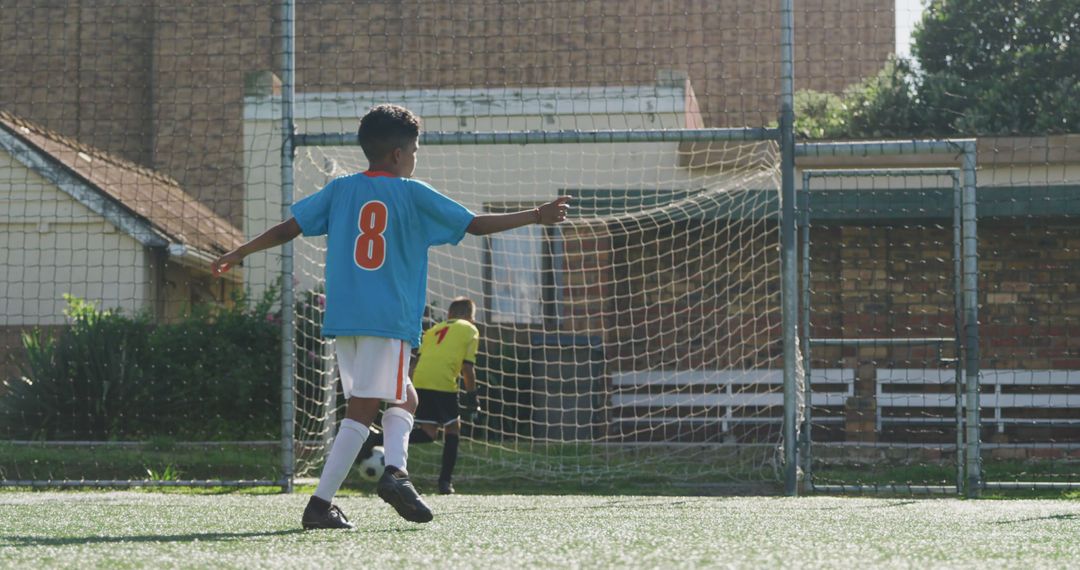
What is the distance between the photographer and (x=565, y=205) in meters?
4.45

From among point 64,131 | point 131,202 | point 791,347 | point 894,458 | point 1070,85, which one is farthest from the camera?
A: point 64,131

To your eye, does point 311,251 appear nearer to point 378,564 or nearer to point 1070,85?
point 378,564

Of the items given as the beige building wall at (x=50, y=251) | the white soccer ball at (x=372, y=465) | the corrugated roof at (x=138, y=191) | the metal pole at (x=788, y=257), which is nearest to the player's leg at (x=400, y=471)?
the white soccer ball at (x=372, y=465)

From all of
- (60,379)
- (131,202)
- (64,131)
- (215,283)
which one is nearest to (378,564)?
(60,379)

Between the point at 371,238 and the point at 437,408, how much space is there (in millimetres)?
4316

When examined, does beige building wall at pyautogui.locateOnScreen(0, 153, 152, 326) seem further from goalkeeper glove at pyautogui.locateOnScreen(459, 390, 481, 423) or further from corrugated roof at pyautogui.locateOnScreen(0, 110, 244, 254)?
goalkeeper glove at pyautogui.locateOnScreen(459, 390, 481, 423)

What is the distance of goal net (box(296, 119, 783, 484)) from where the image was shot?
1072cm

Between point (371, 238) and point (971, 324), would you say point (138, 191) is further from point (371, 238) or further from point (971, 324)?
point (371, 238)

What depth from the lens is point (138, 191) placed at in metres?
16.0

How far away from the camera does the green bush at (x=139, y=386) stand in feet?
38.6

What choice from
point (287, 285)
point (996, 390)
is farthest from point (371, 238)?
point (996, 390)

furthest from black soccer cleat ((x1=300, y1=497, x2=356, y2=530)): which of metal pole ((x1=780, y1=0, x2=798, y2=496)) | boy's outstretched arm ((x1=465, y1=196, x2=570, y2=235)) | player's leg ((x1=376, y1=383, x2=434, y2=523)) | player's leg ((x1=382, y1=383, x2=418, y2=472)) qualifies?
metal pole ((x1=780, y1=0, x2=798, y2=496))

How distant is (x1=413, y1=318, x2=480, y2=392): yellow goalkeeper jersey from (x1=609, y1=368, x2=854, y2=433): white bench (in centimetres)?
241

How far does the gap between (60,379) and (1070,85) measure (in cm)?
1315
